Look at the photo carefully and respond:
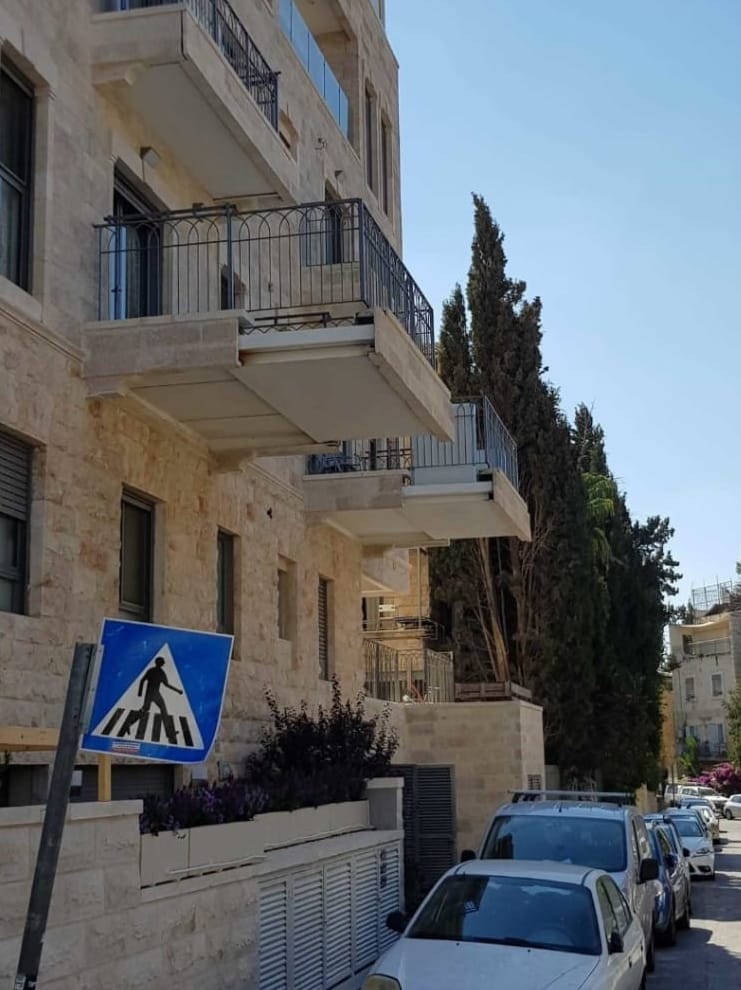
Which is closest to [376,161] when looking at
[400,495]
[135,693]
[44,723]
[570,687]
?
[400,495]

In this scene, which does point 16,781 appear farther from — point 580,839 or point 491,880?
point 580,839

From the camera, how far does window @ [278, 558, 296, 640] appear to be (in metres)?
16.4

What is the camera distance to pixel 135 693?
528 centimetres

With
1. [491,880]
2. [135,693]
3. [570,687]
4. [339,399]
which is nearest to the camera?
[135,693]

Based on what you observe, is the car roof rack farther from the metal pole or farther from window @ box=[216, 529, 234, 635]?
the metal pole

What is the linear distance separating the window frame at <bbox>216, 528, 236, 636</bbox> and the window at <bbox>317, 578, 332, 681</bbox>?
396 cm

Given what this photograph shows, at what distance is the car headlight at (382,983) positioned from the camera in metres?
7.66

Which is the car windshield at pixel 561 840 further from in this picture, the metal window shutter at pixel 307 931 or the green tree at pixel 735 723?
→ the green tree at pixel 735 723

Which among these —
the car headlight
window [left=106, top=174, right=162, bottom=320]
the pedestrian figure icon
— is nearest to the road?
the car headlight

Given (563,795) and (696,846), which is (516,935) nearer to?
(563,795)

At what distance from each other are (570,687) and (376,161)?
13.5 meters

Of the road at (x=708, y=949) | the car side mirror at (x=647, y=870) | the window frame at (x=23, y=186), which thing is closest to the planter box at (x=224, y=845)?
the car side mirror at (x=647, y=870)

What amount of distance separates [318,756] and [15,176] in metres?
7.68

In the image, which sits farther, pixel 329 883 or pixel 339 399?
pixel 339 399
